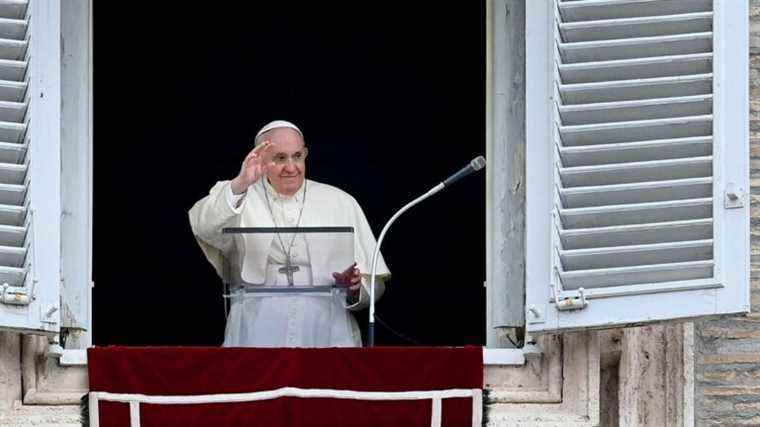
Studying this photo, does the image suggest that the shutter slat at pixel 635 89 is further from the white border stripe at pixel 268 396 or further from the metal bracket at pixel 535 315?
the white border stripe at pixel 268 396

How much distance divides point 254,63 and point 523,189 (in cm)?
280

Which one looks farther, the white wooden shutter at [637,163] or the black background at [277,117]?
the black background at [277,117]

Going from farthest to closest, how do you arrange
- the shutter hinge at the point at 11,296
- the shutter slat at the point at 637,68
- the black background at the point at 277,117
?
1. the black background at the point at 277,117
2. the shutter slat at the point at 637,68
3. the shutter hinge at the point at 11,296

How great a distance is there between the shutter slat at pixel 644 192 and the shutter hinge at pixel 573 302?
0.95ft

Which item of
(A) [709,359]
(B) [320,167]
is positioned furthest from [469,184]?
(A) [709,359]

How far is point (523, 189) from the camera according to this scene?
9797 mm

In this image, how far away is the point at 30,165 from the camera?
9.30m

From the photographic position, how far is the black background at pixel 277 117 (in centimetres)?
1188

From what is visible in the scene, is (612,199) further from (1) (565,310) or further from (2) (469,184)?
(2) (469,184)

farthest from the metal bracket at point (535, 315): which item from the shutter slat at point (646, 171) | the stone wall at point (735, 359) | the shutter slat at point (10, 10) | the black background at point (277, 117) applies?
the black background at point (277, 117)

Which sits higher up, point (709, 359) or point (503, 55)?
point (503, 55)

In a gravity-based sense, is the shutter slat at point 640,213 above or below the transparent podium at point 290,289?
above

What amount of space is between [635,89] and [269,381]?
1391 mm

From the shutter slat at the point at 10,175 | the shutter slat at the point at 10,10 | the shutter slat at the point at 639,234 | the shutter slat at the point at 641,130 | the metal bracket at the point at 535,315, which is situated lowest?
the metal bracket at the point at 535,315
